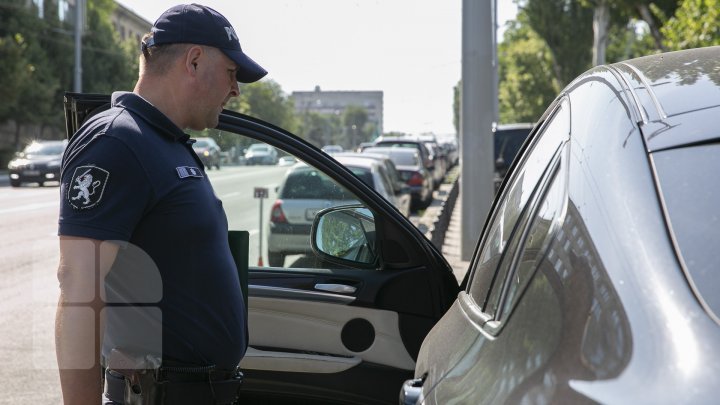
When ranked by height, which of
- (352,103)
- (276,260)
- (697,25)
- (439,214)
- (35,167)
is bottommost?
(439,214)

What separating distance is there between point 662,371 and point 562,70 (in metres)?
50.0

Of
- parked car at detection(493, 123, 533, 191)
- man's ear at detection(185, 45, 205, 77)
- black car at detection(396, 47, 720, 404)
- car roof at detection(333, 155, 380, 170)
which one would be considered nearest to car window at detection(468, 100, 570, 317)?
black car at detection(396, 47, 720, 404)

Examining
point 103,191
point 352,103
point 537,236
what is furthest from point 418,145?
point 352,103

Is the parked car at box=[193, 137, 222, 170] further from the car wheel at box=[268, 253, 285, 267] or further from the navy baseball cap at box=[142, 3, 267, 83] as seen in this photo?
the navy baseball cap at box=[142, 3, 267, 83]

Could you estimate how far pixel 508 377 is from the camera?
1610 mm

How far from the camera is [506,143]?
22.7 metres

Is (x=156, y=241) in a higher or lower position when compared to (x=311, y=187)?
lower

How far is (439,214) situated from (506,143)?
938cm

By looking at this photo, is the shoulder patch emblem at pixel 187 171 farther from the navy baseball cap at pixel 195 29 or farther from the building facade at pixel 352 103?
the building facade at pixel 352 103

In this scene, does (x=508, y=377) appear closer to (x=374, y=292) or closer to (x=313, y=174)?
(x=374, y=292)

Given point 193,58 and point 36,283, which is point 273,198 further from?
point 36,283

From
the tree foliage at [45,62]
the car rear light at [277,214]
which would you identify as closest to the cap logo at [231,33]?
the car rear light at [277,214]

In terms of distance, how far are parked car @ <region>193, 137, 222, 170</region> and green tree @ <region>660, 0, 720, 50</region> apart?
13028mm

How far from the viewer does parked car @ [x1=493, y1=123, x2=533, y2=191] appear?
883 inches
